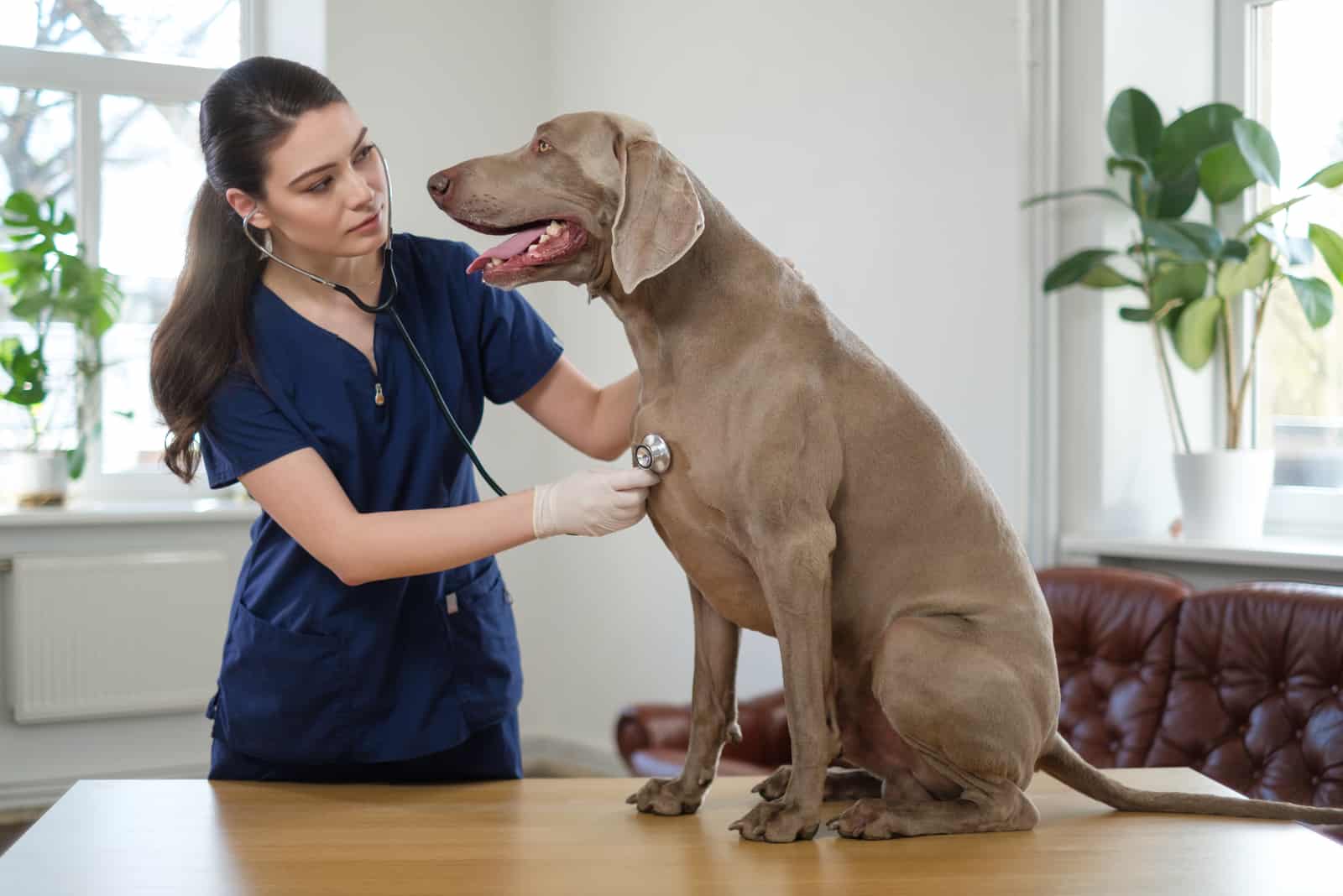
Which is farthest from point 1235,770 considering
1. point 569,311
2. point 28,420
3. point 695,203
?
point 28,420

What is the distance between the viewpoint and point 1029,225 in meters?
2.97

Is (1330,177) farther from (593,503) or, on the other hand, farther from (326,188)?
(326,188)

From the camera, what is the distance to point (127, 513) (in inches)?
143

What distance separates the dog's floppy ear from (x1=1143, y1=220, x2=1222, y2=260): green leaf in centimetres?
176

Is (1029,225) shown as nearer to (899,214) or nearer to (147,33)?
(899,214)

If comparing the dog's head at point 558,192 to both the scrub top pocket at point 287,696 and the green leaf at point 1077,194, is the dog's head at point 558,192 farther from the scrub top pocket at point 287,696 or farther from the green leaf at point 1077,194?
the green leaf at point 1077,194

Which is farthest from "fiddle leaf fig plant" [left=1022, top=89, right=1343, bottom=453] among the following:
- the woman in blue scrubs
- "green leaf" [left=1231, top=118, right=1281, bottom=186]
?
the woman in blue scrubs

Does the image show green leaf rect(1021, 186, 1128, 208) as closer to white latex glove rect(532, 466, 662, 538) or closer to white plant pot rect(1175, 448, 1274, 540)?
white plant pot rect(1175, 448, 1274, 540)

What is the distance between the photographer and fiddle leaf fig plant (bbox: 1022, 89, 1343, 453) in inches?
106

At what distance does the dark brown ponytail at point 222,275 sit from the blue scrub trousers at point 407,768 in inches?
17.5

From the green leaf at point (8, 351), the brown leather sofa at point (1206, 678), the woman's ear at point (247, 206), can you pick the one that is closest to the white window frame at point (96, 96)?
the green leaf at point (8, 351)

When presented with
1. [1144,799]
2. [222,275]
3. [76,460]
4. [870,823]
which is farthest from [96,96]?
[1144,799]

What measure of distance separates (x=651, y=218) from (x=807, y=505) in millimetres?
334

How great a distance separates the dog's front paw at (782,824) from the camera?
1.27 m
